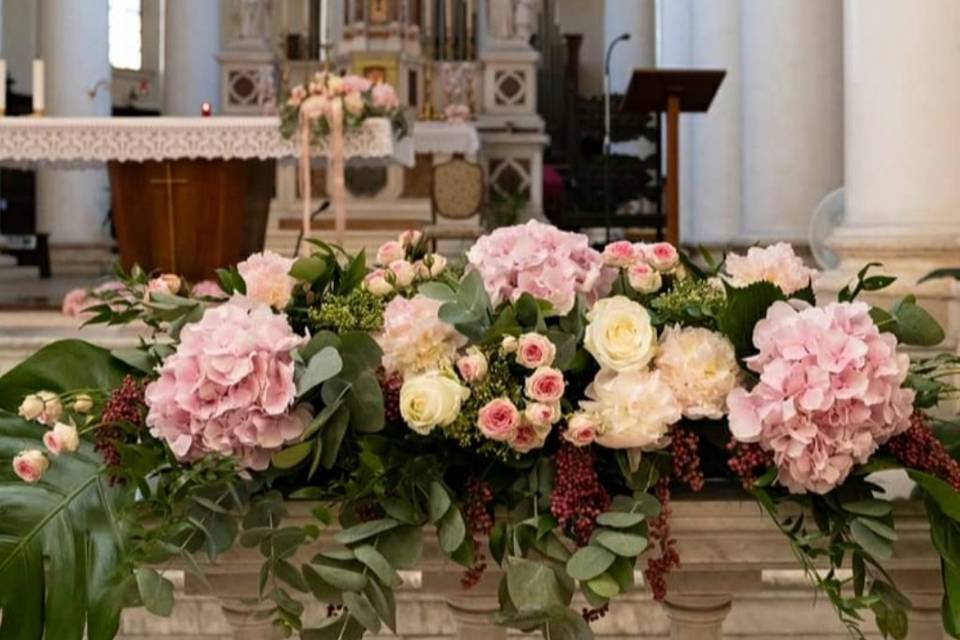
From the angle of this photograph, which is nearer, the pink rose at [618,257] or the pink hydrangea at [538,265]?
the pink hydrangea at [538,265]

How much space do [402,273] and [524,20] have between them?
528 inches

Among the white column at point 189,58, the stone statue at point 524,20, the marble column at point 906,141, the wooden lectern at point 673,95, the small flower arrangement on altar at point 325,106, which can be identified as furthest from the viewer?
the white column at point 189,58

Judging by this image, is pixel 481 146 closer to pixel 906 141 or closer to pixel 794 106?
pixel 794 106

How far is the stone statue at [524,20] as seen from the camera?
48.3 ft

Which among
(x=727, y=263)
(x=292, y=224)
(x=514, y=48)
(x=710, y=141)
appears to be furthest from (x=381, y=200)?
(x=727, y=263)

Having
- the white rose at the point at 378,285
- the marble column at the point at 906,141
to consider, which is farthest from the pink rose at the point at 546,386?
the marble column at the point at 906,141

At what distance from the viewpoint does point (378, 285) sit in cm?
175

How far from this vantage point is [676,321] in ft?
5.37

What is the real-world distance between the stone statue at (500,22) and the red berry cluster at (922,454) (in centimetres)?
1353

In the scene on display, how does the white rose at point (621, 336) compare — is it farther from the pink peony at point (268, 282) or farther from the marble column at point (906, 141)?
the marble column at point (906, 141)

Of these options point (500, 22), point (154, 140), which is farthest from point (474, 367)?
point (500, 22)

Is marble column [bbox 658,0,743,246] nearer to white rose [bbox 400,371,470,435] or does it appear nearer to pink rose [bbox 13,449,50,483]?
white rose [bbox 400,371,470,435]

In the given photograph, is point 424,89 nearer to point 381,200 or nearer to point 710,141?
point 381,200

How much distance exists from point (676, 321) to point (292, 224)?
12.1 m
